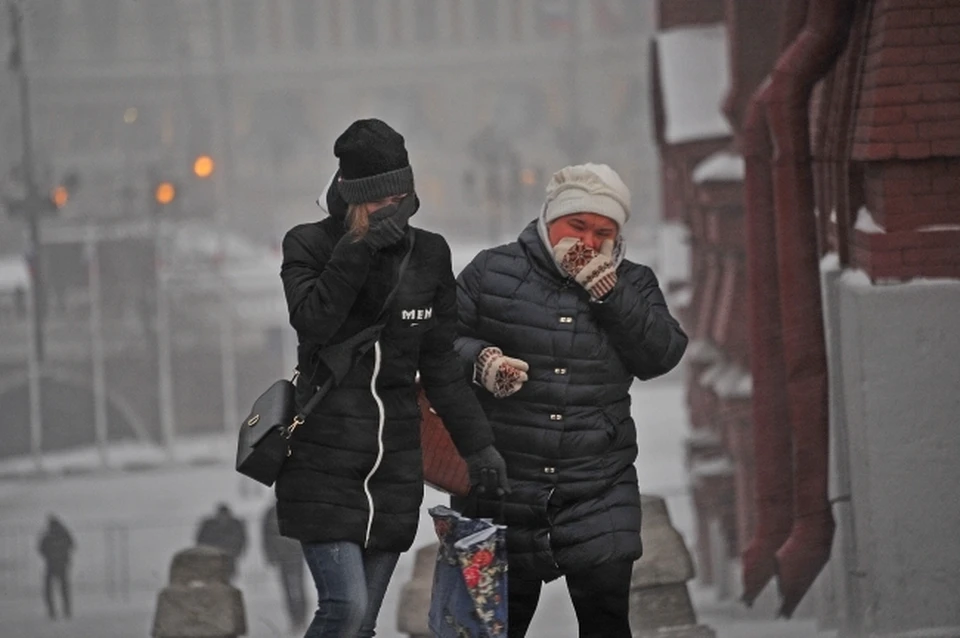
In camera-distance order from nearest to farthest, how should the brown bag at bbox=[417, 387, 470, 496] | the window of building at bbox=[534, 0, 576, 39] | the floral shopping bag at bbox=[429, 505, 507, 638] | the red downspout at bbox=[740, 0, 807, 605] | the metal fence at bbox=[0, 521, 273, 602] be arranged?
1. the floral shopping bag at bbox=[429, 505, 507, 638]
2. the brown bag at bbox=[417, 387, 470, 496]
3. the red downspout at bbox=[740, 0, 807, 605]
4. the metal fence at bbox=[0, 521, 273, 602]
5. the window of building at bbox=[534, 0, 576, 39]

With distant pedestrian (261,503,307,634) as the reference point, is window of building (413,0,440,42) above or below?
above

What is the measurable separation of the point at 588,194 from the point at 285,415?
911 millimetres

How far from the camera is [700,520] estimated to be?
1805cm

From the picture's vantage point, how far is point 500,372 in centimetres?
489

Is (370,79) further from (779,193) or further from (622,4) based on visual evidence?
(779,193)

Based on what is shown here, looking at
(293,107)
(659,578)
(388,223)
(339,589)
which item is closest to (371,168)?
(388,223)

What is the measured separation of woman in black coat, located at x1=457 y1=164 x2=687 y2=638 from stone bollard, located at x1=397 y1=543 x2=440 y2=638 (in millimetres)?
3014

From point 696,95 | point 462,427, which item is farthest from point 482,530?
point 696,95

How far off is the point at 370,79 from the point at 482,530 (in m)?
79.4

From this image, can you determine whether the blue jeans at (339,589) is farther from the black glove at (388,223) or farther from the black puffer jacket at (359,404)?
the black glove at (388,223)

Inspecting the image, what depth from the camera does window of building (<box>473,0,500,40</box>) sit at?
83562 millimetres

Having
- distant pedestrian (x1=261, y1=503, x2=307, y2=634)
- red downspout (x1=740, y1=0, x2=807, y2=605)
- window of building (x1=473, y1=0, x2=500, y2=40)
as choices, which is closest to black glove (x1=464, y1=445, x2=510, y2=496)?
red downspout (x1=740, y1=0, x2=807, y2=605)

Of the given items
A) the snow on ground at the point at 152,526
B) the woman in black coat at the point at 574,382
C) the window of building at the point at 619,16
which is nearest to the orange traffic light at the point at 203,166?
the snow on ground at the point at 152,526

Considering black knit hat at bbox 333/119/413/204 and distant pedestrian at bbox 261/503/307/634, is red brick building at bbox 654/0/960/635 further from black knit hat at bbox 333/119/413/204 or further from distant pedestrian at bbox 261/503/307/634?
distant pedestrian at bbox 261/503/307/634
